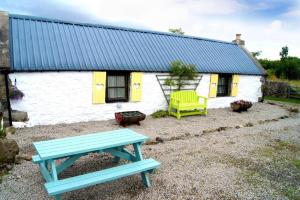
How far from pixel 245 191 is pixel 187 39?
11.1m

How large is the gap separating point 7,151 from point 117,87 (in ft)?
18.6

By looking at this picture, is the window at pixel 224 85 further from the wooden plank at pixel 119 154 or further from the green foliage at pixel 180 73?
the wooden plank at pixel 119 154

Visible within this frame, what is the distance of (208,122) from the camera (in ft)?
34.1

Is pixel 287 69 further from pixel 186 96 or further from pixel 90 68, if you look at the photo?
pixel 90 68

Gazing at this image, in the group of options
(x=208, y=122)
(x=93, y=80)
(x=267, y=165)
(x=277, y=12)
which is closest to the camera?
(x=267, y=165)

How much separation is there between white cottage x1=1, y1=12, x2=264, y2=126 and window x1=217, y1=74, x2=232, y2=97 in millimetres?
539

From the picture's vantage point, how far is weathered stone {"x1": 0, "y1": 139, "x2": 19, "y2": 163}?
16.8 feet

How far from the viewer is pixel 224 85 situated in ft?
47.6

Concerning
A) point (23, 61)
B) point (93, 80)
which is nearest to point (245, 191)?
point (93, 80)

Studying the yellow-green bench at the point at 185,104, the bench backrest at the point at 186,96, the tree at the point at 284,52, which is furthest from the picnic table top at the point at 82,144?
the tree at the point at 284,52

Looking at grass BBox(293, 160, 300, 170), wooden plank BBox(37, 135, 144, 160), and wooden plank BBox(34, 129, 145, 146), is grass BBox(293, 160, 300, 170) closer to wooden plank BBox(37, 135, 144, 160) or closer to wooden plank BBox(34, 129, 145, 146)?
wooden plank BBox(34, 129, 145, 146)

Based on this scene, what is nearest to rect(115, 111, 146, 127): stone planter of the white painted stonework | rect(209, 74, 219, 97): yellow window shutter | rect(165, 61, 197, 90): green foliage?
the white painted stonework

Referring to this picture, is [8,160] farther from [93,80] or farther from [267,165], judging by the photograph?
[267,165]

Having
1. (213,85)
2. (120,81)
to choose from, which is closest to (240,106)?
(213,85)
